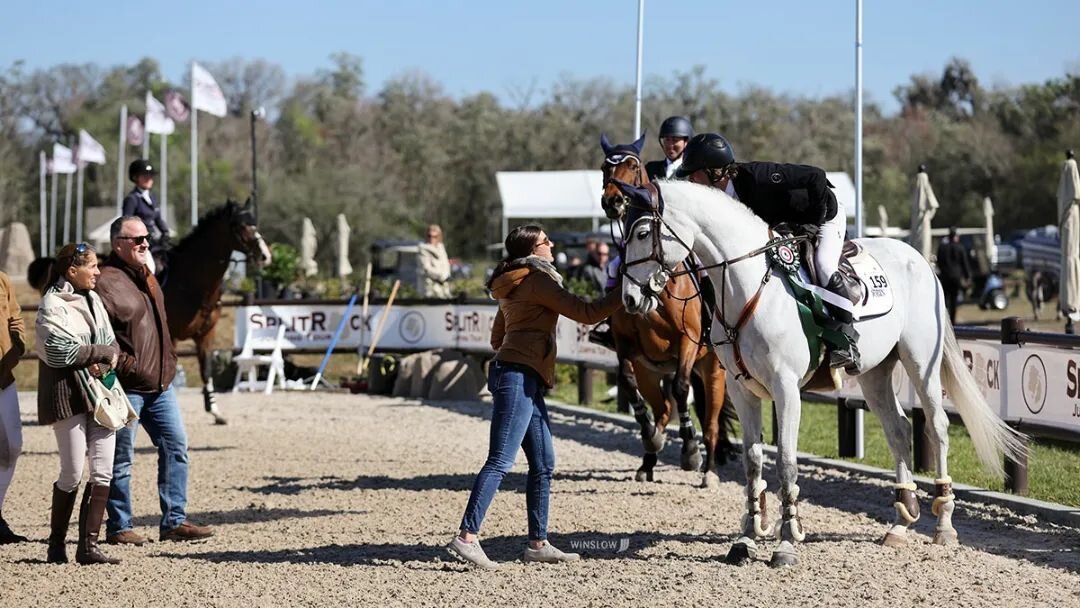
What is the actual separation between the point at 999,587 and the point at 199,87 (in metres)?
29.6

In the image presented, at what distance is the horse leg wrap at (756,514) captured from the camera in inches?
317

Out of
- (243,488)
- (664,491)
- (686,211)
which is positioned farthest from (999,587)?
(243,488)

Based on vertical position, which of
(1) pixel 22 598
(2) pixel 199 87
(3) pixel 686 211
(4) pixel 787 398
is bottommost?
(1) pixel 22 598

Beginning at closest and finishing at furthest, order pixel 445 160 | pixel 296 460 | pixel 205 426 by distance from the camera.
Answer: pixel 296 460
pixel 205 426
pixel 445 160

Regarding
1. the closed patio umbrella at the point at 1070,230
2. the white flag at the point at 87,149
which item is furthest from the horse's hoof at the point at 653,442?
the white flag at the point at 87,149

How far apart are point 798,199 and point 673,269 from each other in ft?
3.66

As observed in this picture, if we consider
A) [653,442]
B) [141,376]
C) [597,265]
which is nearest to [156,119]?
[597,265]

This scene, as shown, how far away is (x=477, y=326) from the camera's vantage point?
21031 mm

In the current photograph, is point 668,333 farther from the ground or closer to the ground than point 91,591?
farther from the ground

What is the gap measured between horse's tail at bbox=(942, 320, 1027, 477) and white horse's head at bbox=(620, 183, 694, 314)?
2.55 m

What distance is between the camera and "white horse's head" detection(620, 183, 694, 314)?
738 cm

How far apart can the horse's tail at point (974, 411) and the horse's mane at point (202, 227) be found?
8439 mm

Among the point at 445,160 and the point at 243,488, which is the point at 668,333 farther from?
the point at 445,160

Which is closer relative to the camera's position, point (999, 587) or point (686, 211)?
point (999, 587)
